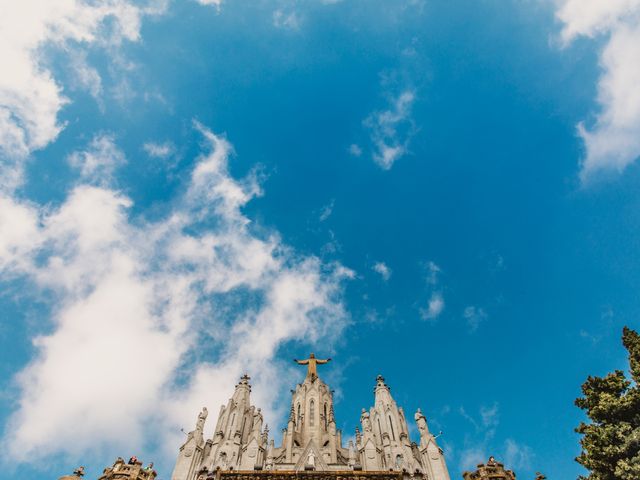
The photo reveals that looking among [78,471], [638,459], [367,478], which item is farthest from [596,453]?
[78,471]

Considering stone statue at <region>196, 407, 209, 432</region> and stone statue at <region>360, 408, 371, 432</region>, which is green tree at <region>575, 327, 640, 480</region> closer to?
stone statue at <region>360, 408, 371, 432</region>

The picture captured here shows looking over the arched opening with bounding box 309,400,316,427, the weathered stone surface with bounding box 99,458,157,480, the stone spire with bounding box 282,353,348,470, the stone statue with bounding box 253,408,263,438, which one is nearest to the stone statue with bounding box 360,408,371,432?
the stone spire with bounding box 282,353,348,470

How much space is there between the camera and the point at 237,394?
43469 millimetres

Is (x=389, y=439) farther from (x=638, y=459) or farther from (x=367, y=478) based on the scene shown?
(x=638, y=459)

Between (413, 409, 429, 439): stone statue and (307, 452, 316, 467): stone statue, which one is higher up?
(413, 409, 429, 439): stone statue

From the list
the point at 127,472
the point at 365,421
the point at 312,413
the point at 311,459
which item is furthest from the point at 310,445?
the point at 127,472

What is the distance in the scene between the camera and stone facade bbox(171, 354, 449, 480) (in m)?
32.8

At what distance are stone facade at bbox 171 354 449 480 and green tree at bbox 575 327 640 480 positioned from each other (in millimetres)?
14251

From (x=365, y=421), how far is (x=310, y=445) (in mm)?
6352

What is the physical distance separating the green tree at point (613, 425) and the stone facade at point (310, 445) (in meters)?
14.3

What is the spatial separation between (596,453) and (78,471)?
24.6 meters

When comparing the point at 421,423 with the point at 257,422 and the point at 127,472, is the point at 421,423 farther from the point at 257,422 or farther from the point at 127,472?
the point at 127,472

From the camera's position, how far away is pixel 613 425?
17.2 meters

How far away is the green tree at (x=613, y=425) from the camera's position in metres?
16.2
